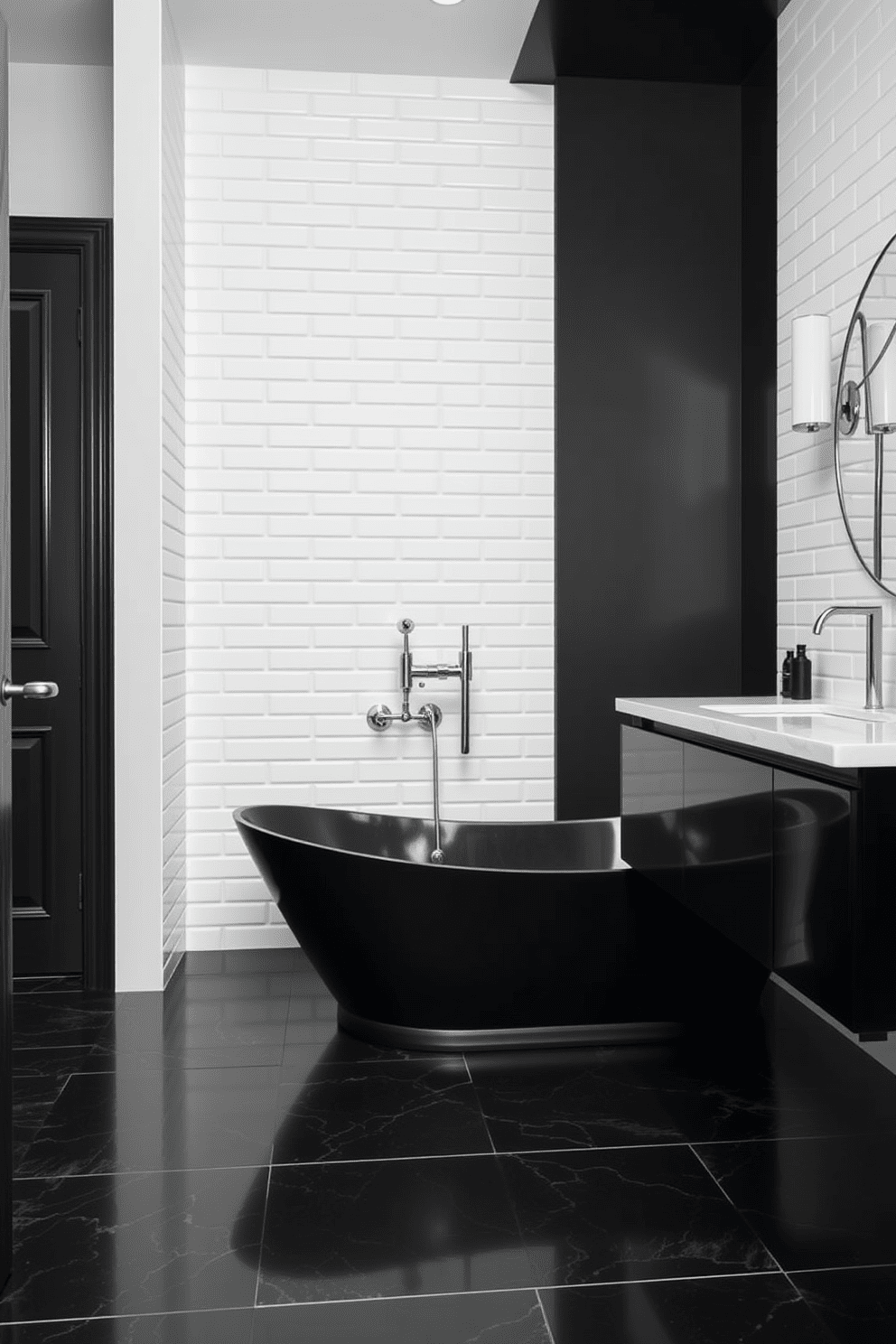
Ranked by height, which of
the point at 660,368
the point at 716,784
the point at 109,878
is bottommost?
the point at 109,878

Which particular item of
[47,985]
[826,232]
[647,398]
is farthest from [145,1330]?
[647,398]

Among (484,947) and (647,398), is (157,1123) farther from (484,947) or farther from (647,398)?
(647,398)

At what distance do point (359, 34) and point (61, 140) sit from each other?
110 centimetres

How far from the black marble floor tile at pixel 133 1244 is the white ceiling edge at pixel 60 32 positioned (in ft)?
11.4

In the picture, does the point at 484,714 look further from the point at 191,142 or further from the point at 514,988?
the point at 191,142

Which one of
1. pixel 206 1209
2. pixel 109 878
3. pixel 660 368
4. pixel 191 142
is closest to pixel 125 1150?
pixel 206 1209

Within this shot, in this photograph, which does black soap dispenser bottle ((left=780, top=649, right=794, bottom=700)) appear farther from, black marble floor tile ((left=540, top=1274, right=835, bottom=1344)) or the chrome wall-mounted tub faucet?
black marble floor tile ((left=540, top=1274, right=835, bottom=1344))

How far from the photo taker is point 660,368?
4.37m

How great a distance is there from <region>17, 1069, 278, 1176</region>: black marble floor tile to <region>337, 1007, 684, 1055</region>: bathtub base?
0.38 meters

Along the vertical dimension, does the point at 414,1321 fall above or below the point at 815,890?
below

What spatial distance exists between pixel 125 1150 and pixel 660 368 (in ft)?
10.3

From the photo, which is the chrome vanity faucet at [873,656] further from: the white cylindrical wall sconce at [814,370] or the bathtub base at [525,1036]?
the bathtub base at [525,1036]

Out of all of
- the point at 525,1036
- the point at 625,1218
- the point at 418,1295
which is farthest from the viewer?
the point at 525,1036

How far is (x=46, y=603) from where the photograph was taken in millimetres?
4117
